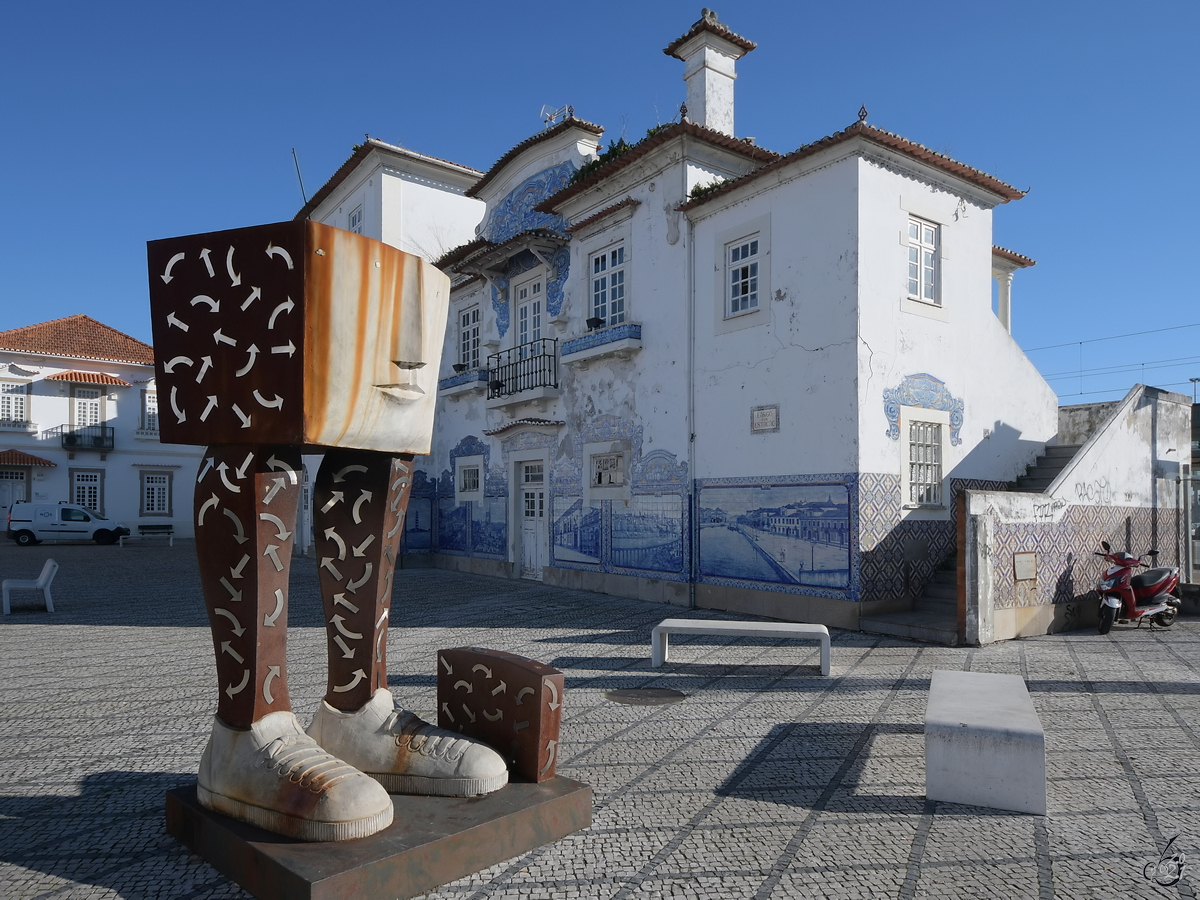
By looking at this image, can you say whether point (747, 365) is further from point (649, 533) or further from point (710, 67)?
point (710, 67)

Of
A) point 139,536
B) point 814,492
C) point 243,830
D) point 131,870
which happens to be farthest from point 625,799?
point 139,536

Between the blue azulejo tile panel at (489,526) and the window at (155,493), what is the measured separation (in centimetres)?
2250

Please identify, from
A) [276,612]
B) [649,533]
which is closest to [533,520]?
[649,533]

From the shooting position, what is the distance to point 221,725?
3354 mm

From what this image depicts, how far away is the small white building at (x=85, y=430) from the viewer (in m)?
32.4

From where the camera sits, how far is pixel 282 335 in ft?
10.3

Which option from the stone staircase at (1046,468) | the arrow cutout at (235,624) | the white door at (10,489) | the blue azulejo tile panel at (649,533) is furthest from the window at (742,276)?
the white door at (10,489)

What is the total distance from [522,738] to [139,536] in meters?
34.9

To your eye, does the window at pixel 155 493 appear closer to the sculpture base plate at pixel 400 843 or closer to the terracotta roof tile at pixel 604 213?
the terracotta roof tile at pixel 604 213

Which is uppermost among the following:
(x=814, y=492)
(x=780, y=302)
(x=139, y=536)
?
(x=780, y=302)

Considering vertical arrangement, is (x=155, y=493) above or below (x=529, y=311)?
below

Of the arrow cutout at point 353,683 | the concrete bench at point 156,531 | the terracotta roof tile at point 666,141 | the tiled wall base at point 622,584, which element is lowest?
the concrete bench at point 156,531

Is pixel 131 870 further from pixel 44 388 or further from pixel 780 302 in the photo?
pixel 44 388

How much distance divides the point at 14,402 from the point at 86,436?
270 cm
